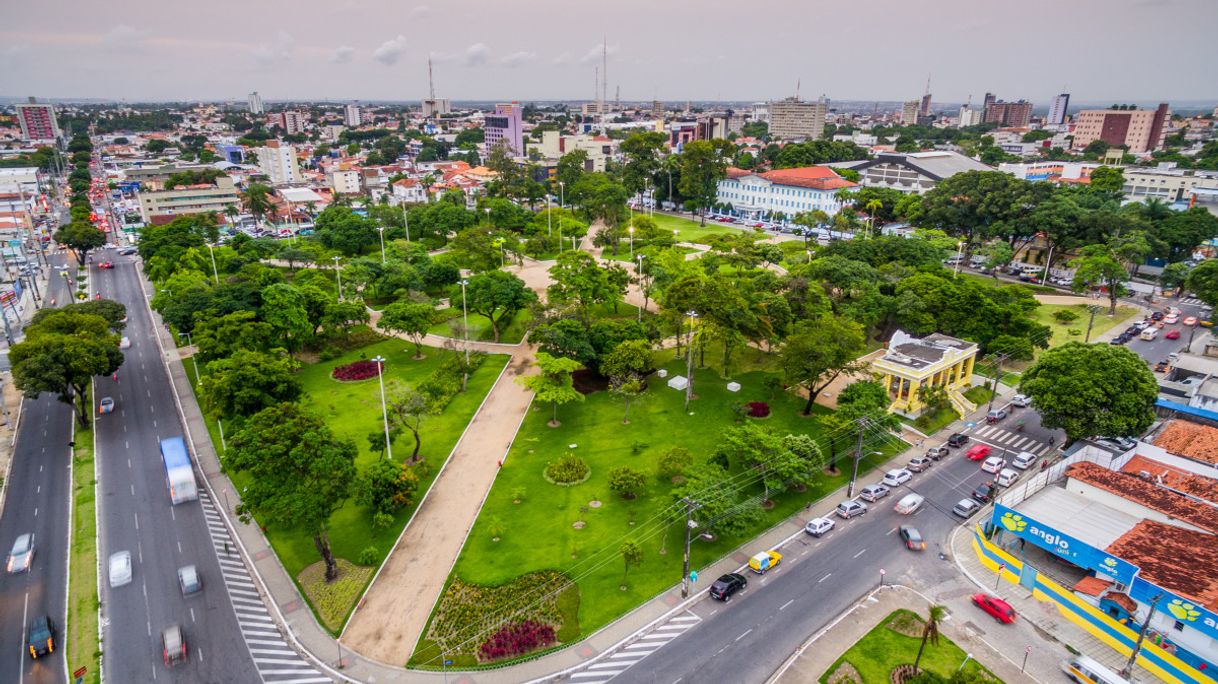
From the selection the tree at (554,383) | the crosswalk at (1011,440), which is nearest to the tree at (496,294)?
the tree at (554,383)

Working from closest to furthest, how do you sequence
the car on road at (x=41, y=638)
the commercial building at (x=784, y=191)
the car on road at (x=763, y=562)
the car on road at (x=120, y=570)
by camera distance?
the car on road at (x=41, y=638), the car on road at (x=120, y=570), the car on road at (x=763, y=562), the commercial building at (x=784, y=191)

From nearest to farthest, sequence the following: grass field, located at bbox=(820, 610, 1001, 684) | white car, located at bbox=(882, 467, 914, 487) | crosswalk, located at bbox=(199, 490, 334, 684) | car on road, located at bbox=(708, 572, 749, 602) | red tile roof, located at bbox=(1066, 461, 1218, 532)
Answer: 1. grass field, located at bbox=(820, 610, 1001, 684)
2. crosswalk, located at bbox=(199, 490, 334, 684)
3. car on road, located at bbox=(708, 572, 749, 602)
4. red tile roof, located at bbox=(1066, 461, 1218, 532)
5. white car, located at bbox=(882, 467, 914, 487)

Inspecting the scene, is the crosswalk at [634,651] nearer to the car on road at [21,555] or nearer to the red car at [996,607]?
the red car at [996,607]

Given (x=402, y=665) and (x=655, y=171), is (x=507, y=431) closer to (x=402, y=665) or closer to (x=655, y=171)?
(x=402, y=665)

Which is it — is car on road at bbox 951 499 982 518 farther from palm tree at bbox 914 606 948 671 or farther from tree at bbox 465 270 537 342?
tree at bbox 465 270 537 342

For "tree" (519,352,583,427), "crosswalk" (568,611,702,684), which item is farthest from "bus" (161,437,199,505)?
"crosswalk" (568,611,702,684)

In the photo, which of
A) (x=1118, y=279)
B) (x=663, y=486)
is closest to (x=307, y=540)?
(x=663, y=486)
